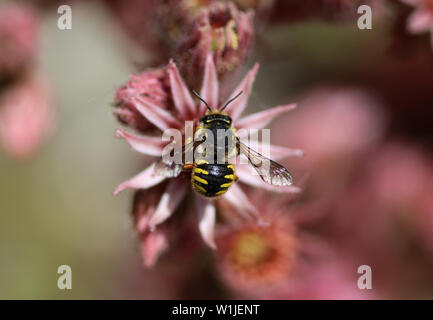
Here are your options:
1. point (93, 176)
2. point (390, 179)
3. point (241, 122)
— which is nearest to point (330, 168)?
point (390, 179)

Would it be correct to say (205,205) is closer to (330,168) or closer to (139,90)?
(139,90)

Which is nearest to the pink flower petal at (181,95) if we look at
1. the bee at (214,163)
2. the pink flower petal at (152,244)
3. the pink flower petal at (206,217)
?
the bee at (214,163)

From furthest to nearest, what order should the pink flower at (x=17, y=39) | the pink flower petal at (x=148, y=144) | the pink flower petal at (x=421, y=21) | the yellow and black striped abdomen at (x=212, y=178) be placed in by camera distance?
1. the pink flower at (x=17, y=39)
2. the pink flower petal at (x=421, y=21)
3. the pink flower petal at (x=148, y=144)
4. the yellow and black striped abdomen at (x=212, y=178)

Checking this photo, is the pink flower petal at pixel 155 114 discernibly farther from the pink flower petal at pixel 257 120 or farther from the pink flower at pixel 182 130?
the pink flower petal at pixel 257 120

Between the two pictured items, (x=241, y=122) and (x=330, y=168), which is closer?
(x=241, y=122)

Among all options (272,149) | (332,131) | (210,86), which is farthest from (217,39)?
(332,131)

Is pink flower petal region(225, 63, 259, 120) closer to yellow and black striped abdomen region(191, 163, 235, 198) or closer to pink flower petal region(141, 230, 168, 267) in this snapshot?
yellow and black striped abdomen region(191, 163, 235, 198)

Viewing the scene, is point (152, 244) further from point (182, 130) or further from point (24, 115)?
point (24, 115)
